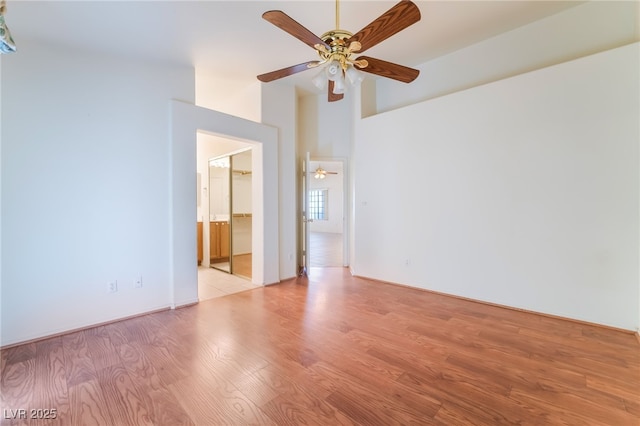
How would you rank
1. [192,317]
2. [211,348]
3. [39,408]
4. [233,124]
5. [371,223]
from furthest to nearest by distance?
[371,223]
[233,124]
[192,317]
[211,348]
[39,408]

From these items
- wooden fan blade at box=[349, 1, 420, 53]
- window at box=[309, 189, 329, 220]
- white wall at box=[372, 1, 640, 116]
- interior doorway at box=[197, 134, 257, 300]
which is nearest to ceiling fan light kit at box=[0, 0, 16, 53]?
wooden fan blade at box=[349, 1, 420, 53]

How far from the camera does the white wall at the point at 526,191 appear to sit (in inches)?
102

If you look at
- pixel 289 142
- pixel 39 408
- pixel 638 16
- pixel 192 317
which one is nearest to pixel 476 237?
pixel 638 16

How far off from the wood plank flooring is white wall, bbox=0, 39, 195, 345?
36 centimetres

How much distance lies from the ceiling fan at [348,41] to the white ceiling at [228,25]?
784mm

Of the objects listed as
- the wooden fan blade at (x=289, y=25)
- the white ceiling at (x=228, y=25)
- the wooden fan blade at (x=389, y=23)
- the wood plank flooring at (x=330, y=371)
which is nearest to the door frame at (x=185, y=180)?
the wood plank flooring at (x=330, y=371)

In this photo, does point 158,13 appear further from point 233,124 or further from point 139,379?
point 139,379

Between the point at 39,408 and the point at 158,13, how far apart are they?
3306mm

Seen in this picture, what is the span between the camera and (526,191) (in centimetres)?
307

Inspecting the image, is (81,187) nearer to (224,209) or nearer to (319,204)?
(224,209)

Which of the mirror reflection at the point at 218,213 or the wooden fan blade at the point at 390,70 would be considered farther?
the mirror reflection at the point at 218,213

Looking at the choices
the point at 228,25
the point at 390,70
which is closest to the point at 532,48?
the point at 390,70

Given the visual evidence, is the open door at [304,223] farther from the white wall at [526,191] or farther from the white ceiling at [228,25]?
the white ceiling at [228,25]

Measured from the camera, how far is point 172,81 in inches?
131
